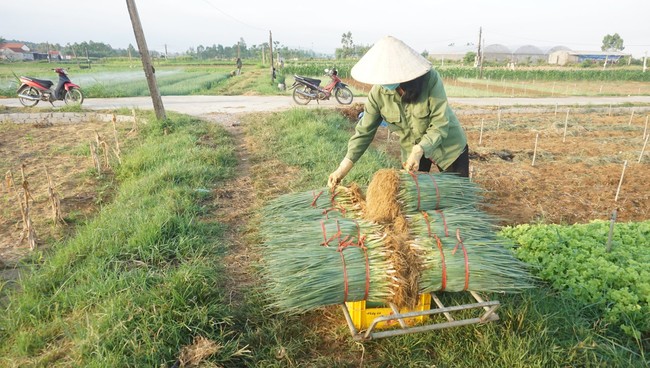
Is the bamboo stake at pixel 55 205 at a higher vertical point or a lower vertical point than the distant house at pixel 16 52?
lower

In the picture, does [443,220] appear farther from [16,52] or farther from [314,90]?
[16,52]

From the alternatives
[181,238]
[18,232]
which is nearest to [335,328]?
[181,238]

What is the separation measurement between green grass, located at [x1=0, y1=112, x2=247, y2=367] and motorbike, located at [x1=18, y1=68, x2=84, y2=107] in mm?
8445

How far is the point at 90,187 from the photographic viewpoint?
4.79m

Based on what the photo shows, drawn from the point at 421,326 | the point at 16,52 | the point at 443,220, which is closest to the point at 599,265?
the point at 443,220

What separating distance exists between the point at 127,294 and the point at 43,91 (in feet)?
34.9

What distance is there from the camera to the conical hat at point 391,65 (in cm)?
222

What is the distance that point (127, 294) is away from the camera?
2.17 meters

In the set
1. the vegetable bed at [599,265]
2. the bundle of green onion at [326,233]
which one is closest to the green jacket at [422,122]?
the bundle of green onion at [326,233]

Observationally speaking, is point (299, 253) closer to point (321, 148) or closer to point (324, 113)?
point (321, 148)

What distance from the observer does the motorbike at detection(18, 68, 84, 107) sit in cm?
1010

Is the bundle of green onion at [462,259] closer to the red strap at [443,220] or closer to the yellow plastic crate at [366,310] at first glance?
the red strap at [443,220]

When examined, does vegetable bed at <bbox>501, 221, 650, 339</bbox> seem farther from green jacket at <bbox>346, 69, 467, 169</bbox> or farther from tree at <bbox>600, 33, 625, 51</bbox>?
tree at <bbox>600, 33, 625, 51</bbox>

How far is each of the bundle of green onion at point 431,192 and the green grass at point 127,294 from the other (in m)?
1.21
